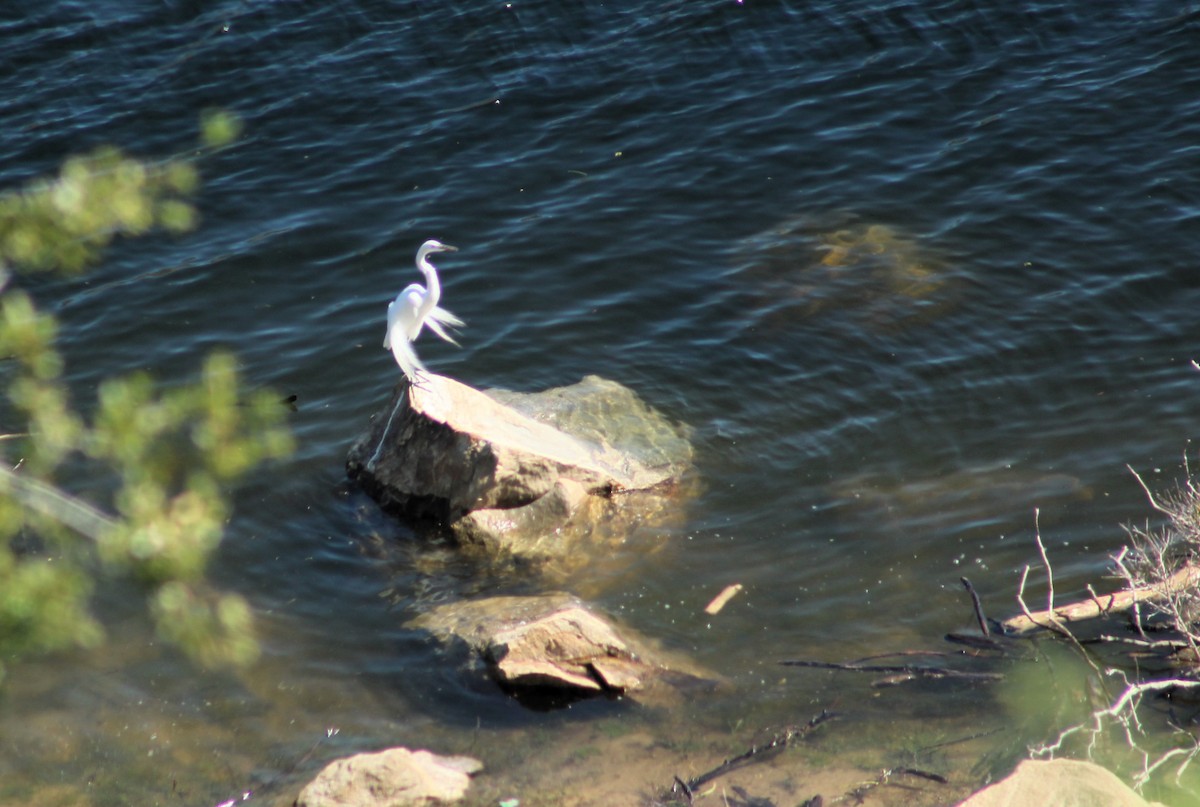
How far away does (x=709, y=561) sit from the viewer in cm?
729

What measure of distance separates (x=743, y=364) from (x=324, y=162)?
5620 mm

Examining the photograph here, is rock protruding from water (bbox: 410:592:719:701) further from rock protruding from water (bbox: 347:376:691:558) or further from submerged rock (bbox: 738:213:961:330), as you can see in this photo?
submerged rock (bbox: 738:213:961:330)

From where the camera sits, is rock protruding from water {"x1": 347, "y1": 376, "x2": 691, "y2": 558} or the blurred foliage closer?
the blurred foliage

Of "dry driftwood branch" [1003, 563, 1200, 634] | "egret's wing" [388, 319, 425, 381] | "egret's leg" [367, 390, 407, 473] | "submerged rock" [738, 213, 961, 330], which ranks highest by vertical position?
Answer: "egret's wing" [388, 319, 425, 381]

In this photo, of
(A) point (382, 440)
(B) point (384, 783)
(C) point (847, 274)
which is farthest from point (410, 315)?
(C) point (847, 274)

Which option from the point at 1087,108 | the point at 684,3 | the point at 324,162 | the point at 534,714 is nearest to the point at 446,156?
the point at 324,162

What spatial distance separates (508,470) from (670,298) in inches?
127

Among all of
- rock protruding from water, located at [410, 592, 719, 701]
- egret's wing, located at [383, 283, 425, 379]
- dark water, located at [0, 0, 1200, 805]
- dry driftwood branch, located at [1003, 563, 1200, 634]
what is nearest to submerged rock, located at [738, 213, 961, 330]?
dark water, located at [0, 0, 1200, 805]

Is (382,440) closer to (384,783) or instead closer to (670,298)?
(384,783)

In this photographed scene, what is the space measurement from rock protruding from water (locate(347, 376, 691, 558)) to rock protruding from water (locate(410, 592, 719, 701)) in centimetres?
100

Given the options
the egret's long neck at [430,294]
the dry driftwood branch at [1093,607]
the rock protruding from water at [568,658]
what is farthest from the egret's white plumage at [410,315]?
the dry driftwood branch at [1093,607]

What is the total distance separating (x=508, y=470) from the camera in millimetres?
7367

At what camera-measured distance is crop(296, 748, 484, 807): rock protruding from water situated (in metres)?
5.31

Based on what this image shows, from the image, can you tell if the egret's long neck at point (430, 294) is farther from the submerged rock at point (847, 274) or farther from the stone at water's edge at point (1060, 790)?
the stone at water's edge at point (1060, 790)
